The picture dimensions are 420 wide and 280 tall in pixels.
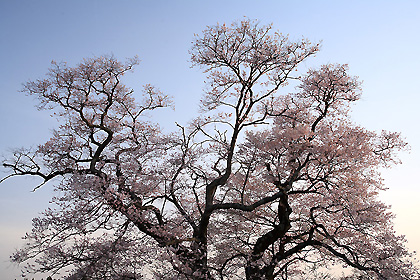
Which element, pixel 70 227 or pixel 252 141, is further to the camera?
pixel 252 141

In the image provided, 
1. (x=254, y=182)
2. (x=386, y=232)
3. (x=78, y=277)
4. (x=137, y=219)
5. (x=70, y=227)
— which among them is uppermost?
(x=254, y=182)

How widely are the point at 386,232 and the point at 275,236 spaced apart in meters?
3.57

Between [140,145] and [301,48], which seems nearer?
[301,48]

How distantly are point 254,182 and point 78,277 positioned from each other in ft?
21.4

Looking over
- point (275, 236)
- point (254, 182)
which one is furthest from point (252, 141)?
point (275, 236)

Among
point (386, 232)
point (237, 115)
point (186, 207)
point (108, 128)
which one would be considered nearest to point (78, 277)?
point (186, 207)

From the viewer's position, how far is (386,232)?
12.1 m

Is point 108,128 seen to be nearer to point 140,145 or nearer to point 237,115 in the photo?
point 140,145

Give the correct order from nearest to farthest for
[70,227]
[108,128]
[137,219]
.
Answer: [70,227]
[137,219]
[108,128]

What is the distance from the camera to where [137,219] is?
37.1ft

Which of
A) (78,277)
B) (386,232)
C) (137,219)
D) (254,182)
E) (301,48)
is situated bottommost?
(78,277)

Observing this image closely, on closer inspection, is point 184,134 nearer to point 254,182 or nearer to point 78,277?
point 254,182

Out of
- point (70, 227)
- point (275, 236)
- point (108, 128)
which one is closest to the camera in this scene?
point (70, 227)

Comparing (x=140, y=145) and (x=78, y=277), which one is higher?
(x=140, y=145)
